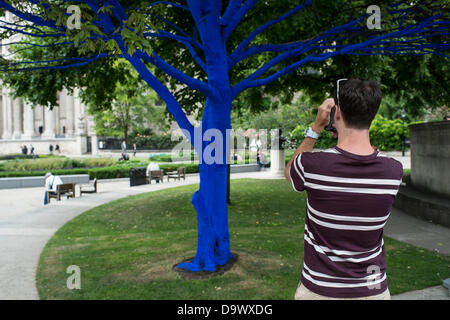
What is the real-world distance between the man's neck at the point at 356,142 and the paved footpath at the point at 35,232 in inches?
174

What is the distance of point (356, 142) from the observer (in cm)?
212

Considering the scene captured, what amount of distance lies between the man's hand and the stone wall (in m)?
10.5

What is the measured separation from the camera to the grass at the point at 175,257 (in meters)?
6.13

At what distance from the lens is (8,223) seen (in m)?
12.1

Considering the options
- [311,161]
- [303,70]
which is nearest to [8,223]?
[303,70]

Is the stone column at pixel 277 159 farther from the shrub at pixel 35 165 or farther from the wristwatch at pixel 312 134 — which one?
the wristwatch at pixel 312 134

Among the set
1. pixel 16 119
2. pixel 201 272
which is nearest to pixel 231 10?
pixel 201 272

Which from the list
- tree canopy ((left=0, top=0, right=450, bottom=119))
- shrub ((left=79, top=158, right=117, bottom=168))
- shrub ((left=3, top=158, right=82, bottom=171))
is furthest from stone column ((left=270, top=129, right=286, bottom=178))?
shrub ((left=3, top=158, right=82, bottom=171))

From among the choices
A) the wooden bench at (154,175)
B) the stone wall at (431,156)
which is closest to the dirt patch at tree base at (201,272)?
the stone wall at (431,156)

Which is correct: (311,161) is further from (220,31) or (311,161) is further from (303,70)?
(303,70)

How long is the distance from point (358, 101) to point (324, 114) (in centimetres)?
25

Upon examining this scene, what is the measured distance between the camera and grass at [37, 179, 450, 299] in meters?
6.13

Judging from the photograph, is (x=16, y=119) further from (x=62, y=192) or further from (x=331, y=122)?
(x=331, y=122)
